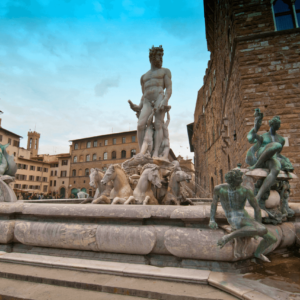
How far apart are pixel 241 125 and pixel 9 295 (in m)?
9.49

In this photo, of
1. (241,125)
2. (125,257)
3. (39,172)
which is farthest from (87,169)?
(125,257)

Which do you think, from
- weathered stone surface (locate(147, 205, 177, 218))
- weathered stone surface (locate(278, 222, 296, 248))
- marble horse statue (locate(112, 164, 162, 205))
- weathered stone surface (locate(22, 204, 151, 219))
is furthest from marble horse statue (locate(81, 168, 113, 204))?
weathered stone surface (locate(278, 222, 296, 248))

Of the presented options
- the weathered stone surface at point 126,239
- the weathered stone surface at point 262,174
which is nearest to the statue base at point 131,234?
the weathered stone surface at point 126,239

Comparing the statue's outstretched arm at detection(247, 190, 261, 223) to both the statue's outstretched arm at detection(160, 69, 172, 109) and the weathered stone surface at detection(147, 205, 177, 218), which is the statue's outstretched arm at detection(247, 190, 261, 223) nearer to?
the weathered stone surface at detection(147, 205, 177, 218)

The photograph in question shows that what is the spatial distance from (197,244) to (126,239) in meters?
0.82

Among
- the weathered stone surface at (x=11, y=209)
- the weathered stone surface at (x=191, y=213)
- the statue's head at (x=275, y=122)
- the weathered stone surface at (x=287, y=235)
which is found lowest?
the weathered stone surface at (x=287, y=235)

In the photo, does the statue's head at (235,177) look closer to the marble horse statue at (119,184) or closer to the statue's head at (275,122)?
the statue's head at (275,122)

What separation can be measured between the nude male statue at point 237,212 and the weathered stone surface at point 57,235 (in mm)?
1514

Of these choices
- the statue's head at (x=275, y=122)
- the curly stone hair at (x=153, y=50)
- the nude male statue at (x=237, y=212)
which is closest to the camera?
the nude male statue at (x=237, y=212)

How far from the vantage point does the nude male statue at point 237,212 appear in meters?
2.27

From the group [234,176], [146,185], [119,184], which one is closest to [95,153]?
[119,184]

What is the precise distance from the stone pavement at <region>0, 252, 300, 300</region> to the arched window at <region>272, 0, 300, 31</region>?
10.9 meters

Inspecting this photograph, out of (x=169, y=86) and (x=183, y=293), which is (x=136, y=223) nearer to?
(x=183, y=293)

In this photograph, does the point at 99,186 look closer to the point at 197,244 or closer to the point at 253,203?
the point at 197,244
